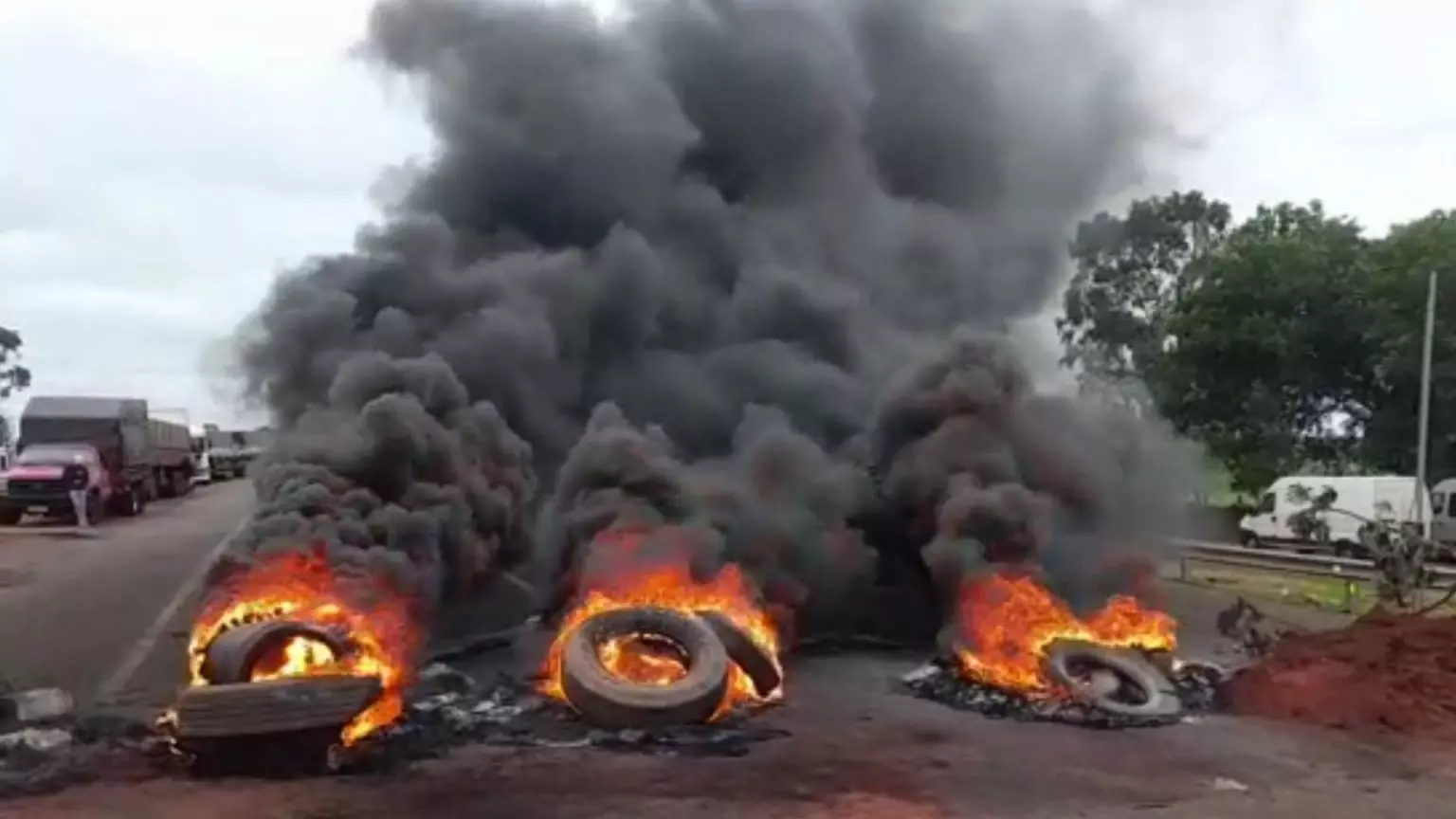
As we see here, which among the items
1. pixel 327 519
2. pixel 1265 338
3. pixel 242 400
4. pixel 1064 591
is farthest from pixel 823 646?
pixel 1265 338

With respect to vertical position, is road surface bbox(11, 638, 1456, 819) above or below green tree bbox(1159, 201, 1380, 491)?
below

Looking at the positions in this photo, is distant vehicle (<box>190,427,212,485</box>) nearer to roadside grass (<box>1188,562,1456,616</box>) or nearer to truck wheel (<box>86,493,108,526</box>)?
truck wheel (<box>86,493,108,526</box>)

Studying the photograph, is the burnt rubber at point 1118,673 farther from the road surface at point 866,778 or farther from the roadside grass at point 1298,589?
the roadside grass at point 1298,589

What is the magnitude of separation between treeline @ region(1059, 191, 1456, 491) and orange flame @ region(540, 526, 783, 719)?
2741cm

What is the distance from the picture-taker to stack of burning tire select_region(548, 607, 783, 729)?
1301 cm

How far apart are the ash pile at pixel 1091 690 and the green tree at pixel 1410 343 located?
27840mm

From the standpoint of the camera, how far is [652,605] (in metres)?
15.5

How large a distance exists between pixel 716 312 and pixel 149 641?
9.55m

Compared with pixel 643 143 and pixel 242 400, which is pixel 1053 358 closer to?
pixel 643 143

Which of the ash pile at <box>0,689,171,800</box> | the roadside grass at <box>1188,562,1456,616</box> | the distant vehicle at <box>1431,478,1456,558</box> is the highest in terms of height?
the ash pile at <box>0,689,171,800</box>

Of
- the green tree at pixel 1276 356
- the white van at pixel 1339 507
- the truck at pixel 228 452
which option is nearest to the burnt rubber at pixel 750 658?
the white van at pixel 1339 507

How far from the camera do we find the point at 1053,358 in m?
24.6

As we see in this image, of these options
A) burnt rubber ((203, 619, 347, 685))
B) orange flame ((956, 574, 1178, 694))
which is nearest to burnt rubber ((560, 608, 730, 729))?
burnt rubber ((203, 619, 347, 685))

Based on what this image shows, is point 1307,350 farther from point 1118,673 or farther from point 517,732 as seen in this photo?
point 517,732
